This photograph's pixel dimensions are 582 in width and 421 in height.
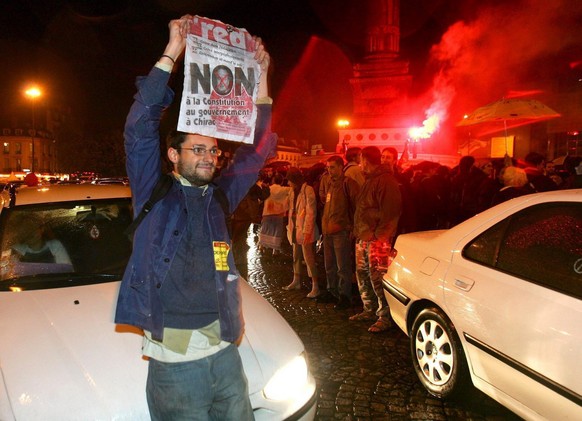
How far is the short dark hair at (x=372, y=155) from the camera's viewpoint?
5.58m

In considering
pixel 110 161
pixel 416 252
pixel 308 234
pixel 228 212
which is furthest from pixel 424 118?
pixel 228 212

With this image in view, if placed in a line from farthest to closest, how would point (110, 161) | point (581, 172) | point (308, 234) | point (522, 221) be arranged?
point (110, 161)
point (308, 234)
point (581, 172)
point (522, 221)

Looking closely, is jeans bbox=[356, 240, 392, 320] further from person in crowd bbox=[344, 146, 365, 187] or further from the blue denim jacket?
the blue denim jacket

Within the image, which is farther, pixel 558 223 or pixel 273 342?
pixel 558 223

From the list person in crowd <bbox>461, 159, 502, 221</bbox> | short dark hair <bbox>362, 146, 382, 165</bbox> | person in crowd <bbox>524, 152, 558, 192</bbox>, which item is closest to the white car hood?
short dark hair <bbox>362, 146, 382, 165</bbox>

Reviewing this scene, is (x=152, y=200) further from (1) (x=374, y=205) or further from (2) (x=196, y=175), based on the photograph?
(1) (x=374, y=205)

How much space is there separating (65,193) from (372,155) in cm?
339

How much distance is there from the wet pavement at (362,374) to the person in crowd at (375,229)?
284 mm

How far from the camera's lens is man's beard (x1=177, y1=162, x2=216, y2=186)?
6.63 ft

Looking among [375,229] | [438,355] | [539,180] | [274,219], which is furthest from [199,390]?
[274,219]

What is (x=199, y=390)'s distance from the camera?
6.22ft

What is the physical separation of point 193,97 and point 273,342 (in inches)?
56.6

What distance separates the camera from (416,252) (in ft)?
13.7

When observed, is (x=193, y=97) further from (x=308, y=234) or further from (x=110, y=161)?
(x=110, y=161)
